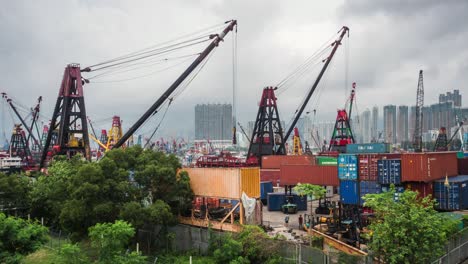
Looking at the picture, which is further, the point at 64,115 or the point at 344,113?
the point at 344,113

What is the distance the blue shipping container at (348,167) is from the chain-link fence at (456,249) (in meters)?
7.92

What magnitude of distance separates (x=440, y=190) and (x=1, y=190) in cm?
3727

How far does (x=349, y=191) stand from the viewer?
1192 inches

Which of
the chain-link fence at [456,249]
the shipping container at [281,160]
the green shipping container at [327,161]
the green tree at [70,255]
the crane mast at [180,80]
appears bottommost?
the chain-link fence at [456,249]

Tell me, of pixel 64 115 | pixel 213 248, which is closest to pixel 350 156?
pixel 213 248

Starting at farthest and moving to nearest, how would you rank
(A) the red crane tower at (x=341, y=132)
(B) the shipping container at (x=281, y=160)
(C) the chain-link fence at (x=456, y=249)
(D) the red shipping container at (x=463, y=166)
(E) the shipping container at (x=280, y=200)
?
(A) the red crane tower at (x=341, y=132) → (B) the shipping container at (x=281, y=160) → (D) the red shipping container at (x=463, y=166) → (E) the shipping container at (x=280, y=200) → (C) the chain-link fence at (x=456, y=249)

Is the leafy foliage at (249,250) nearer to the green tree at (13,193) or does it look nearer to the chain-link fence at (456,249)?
the chain-link fence at (456,249)

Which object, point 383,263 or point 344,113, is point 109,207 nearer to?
point 383,263

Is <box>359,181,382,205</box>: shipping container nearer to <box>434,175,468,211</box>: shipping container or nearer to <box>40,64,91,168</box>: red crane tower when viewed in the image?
<box>434,175,468,211</box>: shipping container

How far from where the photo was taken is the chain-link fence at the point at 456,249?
23.4 meters

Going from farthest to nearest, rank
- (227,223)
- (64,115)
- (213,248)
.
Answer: (64,115) < (227,223) < (213,248)

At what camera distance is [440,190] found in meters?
31.8

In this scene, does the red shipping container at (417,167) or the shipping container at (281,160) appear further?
the shipping container at (281,160)

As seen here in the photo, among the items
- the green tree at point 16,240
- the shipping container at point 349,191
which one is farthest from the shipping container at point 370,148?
the green tree at point 16,240
